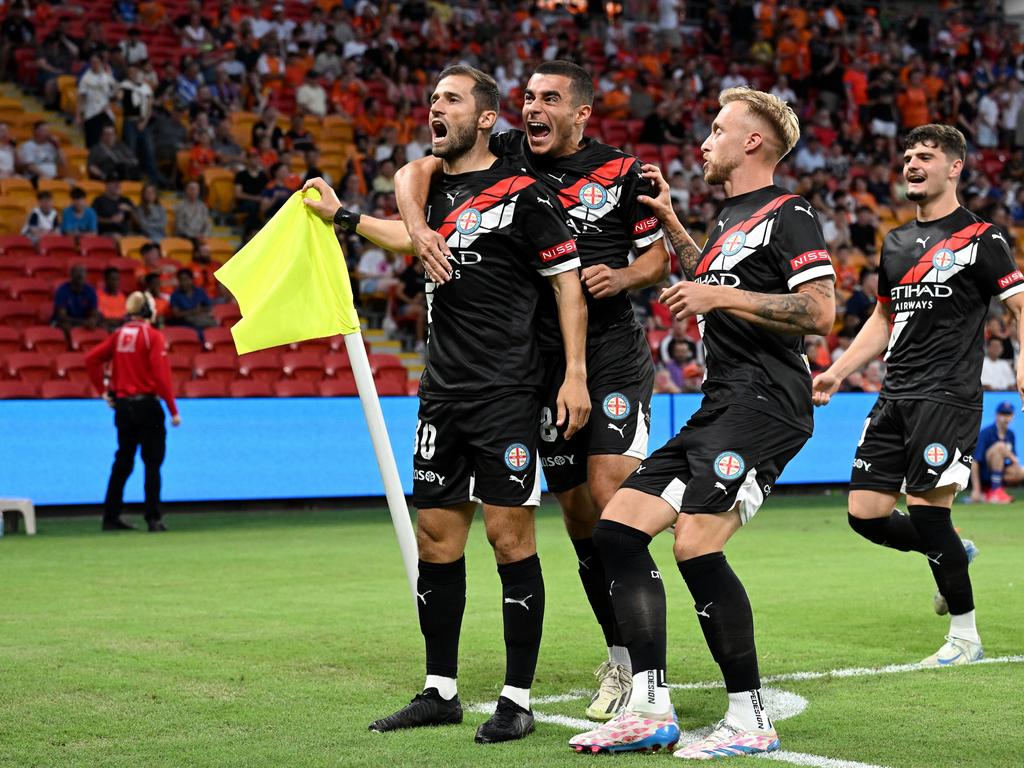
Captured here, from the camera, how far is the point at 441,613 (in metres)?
5.15

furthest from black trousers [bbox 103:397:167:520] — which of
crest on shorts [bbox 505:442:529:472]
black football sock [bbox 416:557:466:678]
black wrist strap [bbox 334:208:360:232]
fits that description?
crest on shorts [bbox 505:442:529:472]

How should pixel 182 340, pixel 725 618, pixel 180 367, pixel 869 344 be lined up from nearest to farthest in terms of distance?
pixel 725 618, pixel 869 344, pixel 180 367, pixel 182 340

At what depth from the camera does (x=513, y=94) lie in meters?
23.0

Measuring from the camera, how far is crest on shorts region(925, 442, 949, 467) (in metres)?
6.34

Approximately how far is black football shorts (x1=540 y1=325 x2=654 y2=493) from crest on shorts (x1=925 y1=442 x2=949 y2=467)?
1.58 m

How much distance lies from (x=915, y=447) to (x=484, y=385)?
237 cm

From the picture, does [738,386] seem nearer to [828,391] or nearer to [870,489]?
[828,391]

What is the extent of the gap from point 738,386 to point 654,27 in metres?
23.7

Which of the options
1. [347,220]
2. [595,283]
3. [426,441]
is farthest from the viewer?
[347,220]

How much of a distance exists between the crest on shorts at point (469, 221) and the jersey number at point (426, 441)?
722mm

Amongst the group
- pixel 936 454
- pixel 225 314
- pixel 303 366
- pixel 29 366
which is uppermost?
pixel 225 314

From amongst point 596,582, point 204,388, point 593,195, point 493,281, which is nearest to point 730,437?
point 493,281

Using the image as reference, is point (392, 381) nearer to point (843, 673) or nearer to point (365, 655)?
point (365, 655)

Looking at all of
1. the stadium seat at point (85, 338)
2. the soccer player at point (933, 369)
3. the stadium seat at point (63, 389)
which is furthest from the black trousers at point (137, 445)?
the soccer player at point (933, 369)
